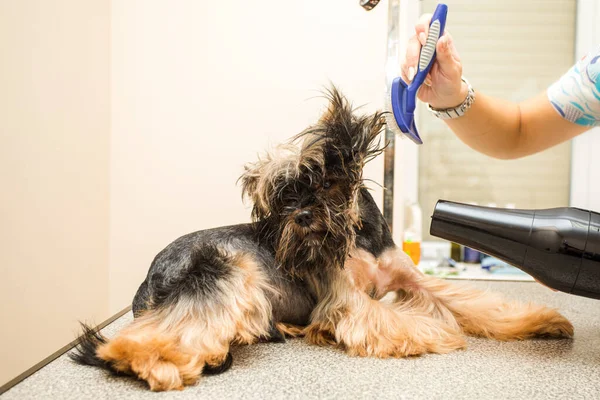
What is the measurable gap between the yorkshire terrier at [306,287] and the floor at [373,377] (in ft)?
0.11

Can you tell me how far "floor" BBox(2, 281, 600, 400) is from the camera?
2.41ft

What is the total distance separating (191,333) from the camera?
85cm

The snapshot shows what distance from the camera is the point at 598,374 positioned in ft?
2.68

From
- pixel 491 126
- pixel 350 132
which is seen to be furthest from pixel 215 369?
pixel 491 126

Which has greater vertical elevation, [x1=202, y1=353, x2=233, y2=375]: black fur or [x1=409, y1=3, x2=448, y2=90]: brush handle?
[x1=409, y1=3, x2=448, y2=90]: brush handle

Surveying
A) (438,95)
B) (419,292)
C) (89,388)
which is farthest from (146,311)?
(438,95)

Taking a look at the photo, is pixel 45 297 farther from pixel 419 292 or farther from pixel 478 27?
pixel 478 27

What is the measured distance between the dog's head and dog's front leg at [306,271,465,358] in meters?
0.10

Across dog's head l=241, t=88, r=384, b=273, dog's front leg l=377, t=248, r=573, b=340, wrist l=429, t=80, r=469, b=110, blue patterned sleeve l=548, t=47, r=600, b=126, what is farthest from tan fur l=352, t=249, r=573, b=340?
blue patterned sleeve l=548, t=47, r=600, b=126

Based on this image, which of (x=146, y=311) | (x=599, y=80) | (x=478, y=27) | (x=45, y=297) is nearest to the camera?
(x=146, y=311)

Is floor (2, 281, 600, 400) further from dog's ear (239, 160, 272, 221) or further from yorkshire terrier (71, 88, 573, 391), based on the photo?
dog's ear (239, 160, 272, 221)

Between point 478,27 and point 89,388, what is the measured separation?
79.5 inches

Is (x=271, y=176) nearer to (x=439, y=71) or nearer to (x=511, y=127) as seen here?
(x=439, y=71)

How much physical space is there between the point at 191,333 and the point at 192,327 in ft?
0.04
